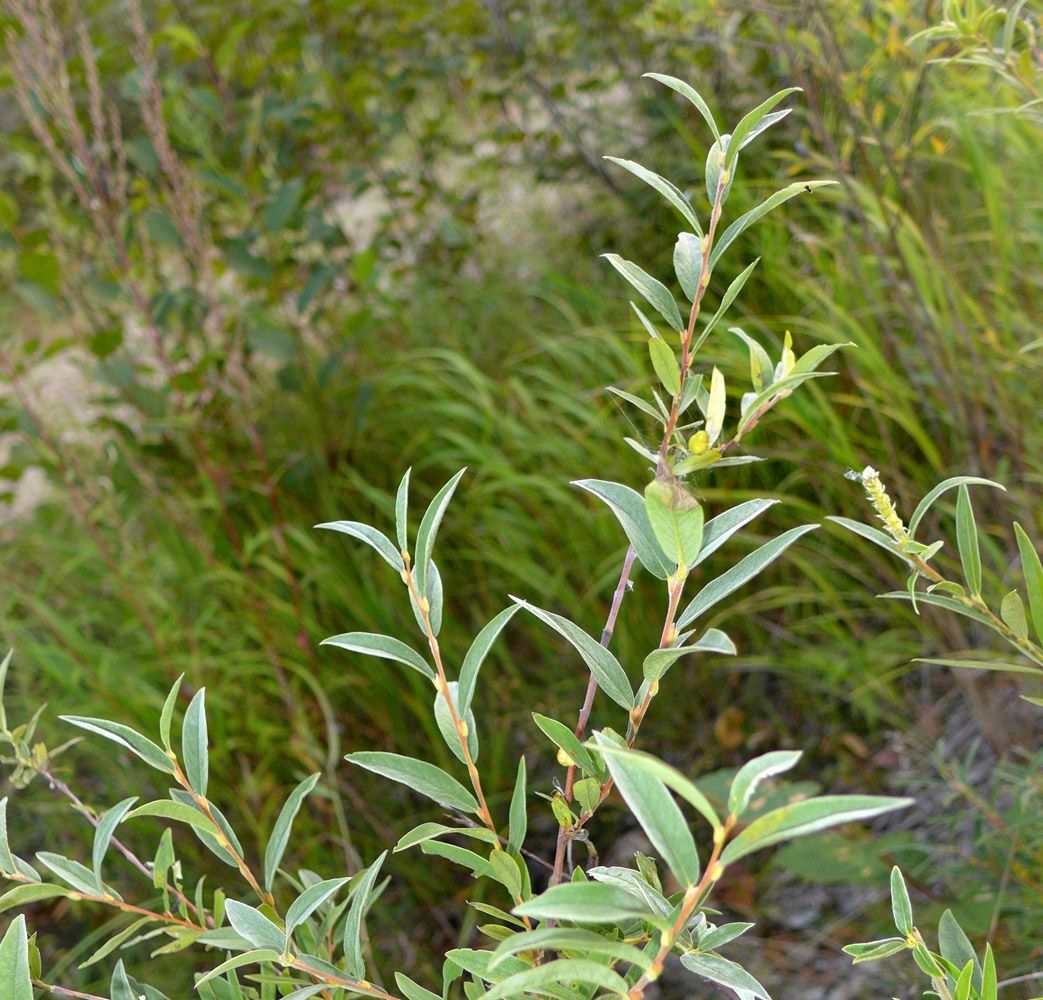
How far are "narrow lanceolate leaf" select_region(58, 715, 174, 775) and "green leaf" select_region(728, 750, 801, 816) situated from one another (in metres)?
0.27

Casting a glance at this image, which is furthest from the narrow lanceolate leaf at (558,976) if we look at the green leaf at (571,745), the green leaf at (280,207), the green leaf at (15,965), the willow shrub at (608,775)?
the green leaf at (280,207)

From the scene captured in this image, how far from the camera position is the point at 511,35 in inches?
86.7

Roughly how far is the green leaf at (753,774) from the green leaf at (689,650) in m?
0.04

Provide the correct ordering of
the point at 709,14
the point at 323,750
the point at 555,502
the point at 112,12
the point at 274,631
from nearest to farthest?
1. the point at 709,14
2. the point at 323,750
3. the point at 274,631
4. the point at 555,502
5. the point at 112,12

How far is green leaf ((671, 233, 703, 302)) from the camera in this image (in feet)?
1.32

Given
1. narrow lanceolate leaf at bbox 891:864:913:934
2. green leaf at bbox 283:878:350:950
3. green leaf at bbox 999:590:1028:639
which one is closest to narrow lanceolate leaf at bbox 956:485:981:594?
green leaf at bbox 999:590:1028:639

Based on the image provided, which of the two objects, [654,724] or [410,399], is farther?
[410,399]

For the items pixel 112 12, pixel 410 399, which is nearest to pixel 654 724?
pixel 410 399

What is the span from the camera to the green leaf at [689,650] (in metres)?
0.32

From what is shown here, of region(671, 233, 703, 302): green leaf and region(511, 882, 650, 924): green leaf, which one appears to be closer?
region(511, 882, 650, 924): green leaf

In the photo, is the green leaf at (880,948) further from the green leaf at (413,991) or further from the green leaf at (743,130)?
the green leaf at (743,130)

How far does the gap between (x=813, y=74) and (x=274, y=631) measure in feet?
4.29

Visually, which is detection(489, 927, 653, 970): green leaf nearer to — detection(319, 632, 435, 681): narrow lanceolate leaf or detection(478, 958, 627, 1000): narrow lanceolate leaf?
detection(478, 958, 627, 1000): narrow lanceolate leaf

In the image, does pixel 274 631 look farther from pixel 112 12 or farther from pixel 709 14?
pixel 112 12
